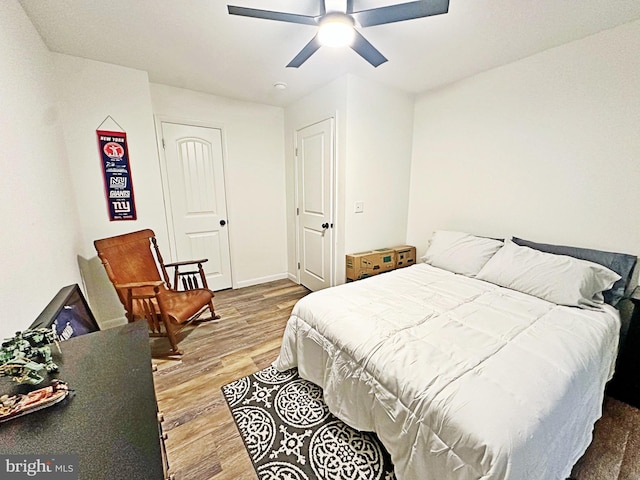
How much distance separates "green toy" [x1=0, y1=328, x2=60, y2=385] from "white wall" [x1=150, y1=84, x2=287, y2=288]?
2668 millimetres

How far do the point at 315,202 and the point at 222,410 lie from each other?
2272 millimetres

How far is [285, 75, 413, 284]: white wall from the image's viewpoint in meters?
2.70

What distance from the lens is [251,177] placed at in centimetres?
353

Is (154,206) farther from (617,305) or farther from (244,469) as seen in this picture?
(617,305)

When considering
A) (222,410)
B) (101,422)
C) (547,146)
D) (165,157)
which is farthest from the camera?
(165,157)

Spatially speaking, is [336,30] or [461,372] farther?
[336,30]

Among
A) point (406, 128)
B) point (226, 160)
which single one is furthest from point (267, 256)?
point (406, 128)

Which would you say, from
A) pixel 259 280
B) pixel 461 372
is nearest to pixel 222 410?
pixel 461 372

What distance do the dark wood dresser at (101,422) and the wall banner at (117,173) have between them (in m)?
1.95

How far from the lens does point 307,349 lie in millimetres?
1758

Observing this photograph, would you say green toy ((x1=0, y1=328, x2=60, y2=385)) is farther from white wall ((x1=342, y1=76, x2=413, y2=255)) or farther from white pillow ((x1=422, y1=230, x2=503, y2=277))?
white pillow ((x1=422, y1=230, x2=503, y2=277))

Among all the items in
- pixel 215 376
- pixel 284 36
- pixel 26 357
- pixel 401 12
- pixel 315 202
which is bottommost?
pixel 215 376

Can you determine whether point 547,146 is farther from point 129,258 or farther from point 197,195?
point 129,258

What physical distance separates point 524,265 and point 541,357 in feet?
3.32
